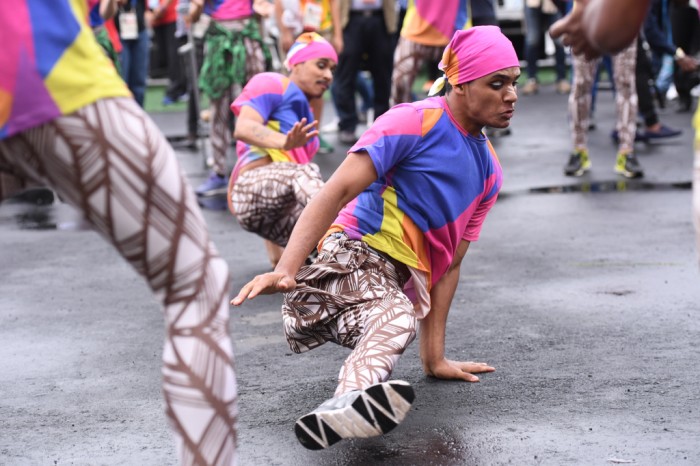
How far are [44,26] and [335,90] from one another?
9685 mm

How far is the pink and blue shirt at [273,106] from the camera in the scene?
6266mm

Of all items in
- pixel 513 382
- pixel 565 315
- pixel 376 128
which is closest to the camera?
pixel 376 128

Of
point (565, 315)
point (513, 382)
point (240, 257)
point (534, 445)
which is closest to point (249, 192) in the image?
point (240, 257)

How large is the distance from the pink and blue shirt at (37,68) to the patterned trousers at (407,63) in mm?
7511

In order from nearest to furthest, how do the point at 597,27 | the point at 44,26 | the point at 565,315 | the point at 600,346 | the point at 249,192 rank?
the point at 44,26, the point at 597,27, the point at 600,346, the point at 565,315, the point at 249,192

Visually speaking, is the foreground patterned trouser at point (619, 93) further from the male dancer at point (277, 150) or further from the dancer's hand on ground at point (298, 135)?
the dancer's hand on ground at point (298, 135)

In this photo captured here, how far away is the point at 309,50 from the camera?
6355 mm

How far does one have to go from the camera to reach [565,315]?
17.7ft

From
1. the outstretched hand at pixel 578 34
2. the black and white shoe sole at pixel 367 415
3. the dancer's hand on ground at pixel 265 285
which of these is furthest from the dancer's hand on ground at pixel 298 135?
the outstretched hand at pixel 578 34

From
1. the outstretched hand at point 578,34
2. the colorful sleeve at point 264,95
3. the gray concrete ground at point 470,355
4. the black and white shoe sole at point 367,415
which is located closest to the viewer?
the outstretched hand at point 578,34

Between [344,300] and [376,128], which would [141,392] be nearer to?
[344,300]

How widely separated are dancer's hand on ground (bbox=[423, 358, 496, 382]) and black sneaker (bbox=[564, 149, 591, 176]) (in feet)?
17.4

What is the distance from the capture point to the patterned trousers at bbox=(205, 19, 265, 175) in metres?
9.30

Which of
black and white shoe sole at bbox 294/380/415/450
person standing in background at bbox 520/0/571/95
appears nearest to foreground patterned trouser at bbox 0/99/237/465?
black and white shoe sole at bbox 294/380/415/450
